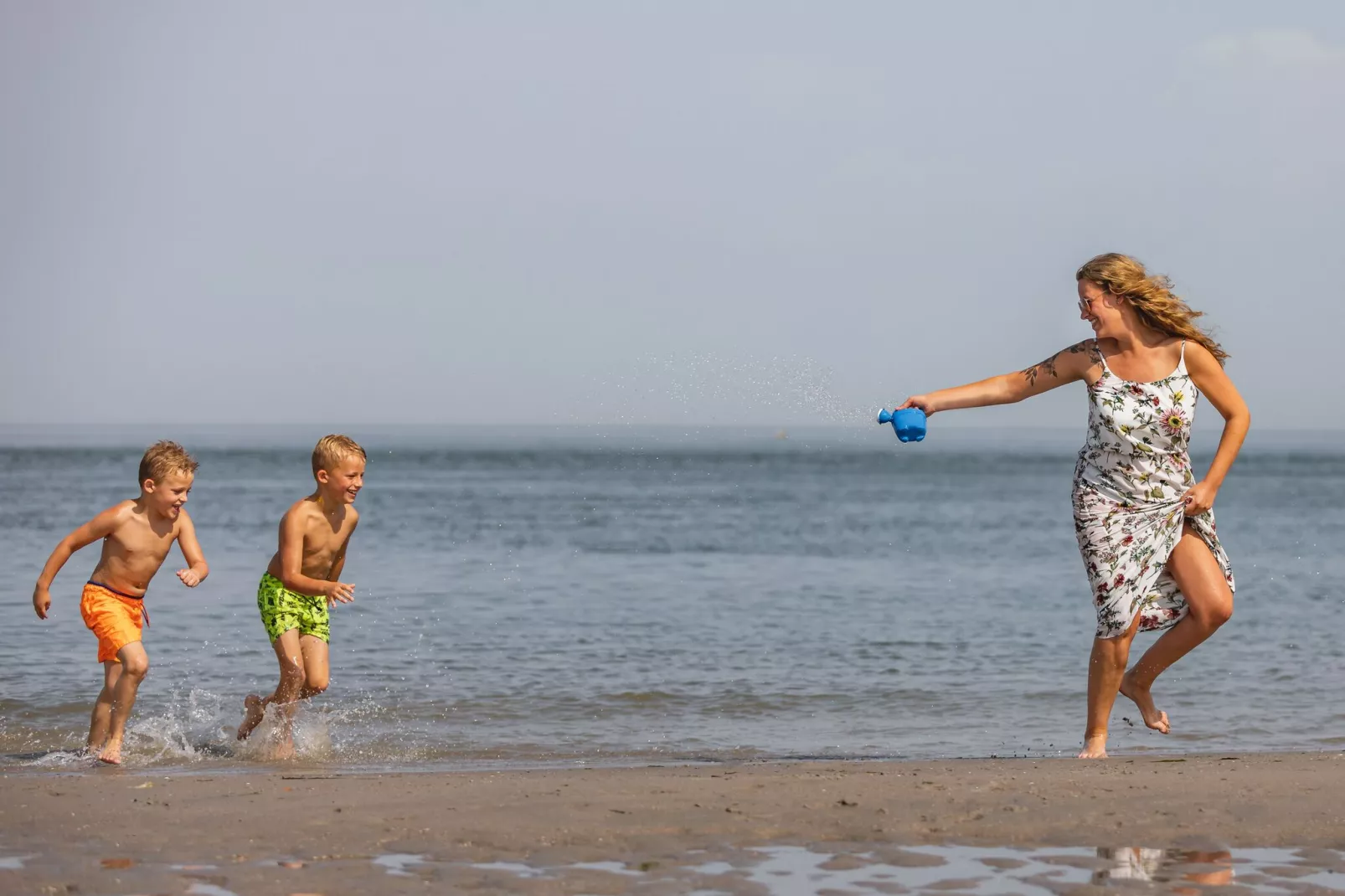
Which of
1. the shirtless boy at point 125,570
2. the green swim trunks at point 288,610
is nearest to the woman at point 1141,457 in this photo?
the green swim trunks at point 288,610

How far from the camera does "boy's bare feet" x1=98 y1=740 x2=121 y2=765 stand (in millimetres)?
6434

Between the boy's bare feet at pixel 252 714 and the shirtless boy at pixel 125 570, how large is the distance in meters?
0.61

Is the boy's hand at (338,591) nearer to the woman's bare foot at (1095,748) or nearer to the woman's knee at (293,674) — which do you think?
the woman's knee at (293,674)

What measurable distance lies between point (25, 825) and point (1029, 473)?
212ft

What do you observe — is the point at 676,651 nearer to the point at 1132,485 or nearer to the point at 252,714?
the point at 252,714

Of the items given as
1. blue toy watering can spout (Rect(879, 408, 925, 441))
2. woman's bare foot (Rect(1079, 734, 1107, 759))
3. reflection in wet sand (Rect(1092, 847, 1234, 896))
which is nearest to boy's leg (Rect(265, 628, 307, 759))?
blue toy watering can spout (Rect(879, 408, 925, 441))

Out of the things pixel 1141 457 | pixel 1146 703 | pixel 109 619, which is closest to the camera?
pixel 1141 457

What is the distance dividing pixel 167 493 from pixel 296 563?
0.63m

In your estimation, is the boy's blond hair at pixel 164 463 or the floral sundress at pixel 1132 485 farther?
the boy's blond hair at pixel 164 463

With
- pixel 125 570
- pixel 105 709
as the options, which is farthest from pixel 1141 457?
pixel 105 709

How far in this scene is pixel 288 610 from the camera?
6.82 m

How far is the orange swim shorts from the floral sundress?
407cm

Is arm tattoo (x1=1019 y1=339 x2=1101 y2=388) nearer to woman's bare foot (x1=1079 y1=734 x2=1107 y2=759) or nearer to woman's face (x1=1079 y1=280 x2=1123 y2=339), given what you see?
woman's face (x1=1079 y1=280 x2=1123 y2=339)

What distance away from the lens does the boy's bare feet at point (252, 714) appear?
23.1ft
